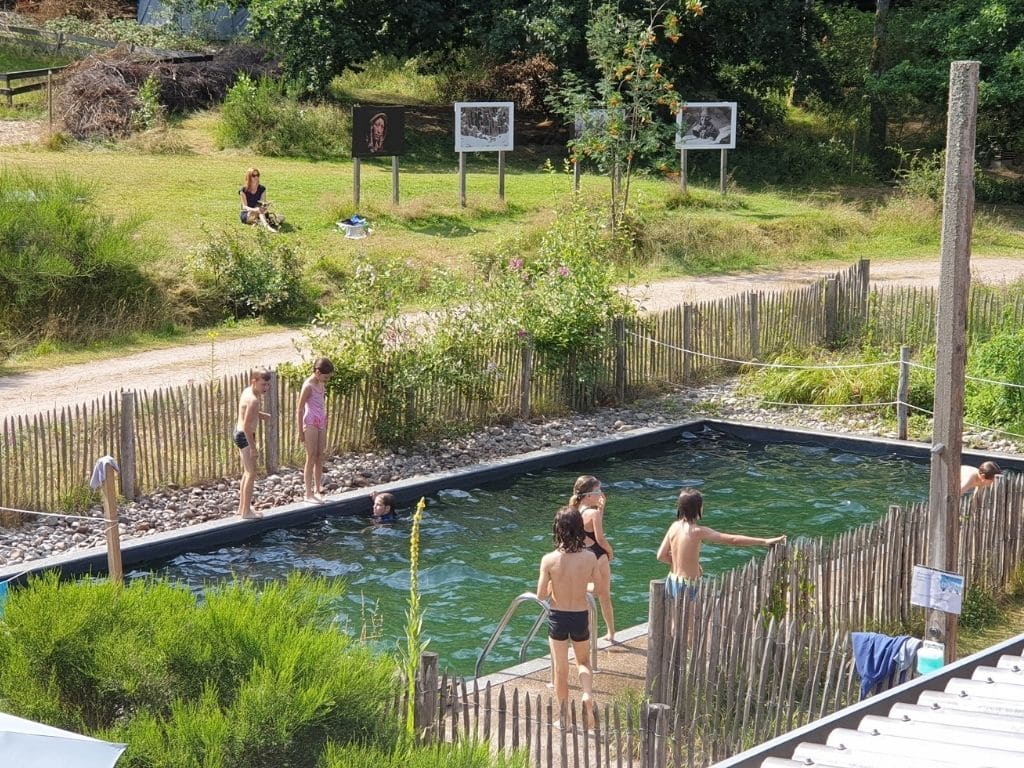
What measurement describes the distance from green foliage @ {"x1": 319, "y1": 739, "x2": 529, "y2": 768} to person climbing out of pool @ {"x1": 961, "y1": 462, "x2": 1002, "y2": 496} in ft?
22.8

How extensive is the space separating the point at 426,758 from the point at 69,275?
14.1m

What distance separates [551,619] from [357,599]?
11.7ft

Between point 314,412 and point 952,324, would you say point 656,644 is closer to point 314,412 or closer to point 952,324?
point 952,324

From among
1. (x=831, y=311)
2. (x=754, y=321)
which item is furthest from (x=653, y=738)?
(x=831, y=311)

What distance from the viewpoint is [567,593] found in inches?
364

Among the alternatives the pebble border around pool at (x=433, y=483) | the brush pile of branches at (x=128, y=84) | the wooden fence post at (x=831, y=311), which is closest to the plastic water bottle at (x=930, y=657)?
the pebble border around pool at (x=433, y=483)

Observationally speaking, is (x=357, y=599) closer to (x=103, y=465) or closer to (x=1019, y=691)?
(x=103, y=465)

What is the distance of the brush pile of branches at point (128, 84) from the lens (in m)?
31.7

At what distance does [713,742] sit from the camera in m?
8.34

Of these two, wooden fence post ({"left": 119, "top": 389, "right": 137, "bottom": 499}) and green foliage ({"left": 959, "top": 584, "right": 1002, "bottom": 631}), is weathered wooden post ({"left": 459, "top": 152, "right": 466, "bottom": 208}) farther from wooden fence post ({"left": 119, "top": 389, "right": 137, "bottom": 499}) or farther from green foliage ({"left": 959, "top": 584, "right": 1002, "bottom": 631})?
green foliage ({"left": 959, "top": 584, "right": 1002, "bottom": 631})

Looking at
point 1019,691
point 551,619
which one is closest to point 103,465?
point 551,619

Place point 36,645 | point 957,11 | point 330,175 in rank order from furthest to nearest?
1. point 957,11
2. point 330,175
3. point 36,645

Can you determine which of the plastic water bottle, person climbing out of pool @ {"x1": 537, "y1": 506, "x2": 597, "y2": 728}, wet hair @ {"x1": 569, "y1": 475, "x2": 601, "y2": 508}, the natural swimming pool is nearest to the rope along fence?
the natural swimming pool

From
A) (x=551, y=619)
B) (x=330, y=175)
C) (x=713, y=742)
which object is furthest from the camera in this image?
(x=330, y=175)
